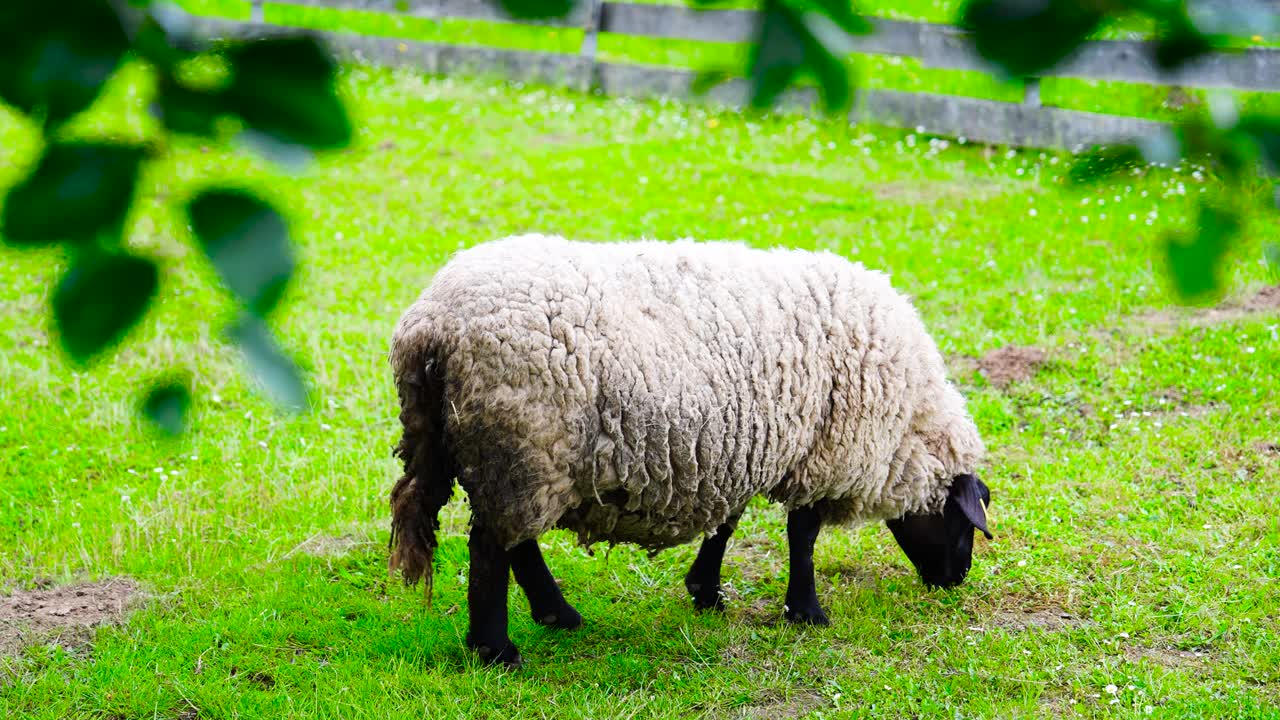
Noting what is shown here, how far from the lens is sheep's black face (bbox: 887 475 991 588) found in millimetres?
5227

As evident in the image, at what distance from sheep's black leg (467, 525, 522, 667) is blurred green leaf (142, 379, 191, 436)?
9.93 feet

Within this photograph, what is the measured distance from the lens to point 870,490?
5.03m

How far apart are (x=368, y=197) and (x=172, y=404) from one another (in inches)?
394

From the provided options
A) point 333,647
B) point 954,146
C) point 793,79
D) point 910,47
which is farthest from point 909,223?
point 793,79

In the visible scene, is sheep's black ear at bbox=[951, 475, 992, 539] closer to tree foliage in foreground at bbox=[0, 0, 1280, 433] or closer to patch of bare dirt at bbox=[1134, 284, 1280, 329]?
patch of bare dirt at bbox=[1134, 284, 1280, 329]

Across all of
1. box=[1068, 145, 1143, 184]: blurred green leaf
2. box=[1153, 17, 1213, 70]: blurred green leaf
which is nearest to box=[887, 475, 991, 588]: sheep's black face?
box=[1068, 145, 1143, 184]: blurred green leaf

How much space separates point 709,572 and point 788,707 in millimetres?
836

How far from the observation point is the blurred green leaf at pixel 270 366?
1113 millimetres

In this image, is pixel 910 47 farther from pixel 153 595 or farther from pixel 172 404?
pixel 153 595

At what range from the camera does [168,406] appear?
1461 millimetres

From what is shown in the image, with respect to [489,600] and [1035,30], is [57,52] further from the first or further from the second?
[489,600]

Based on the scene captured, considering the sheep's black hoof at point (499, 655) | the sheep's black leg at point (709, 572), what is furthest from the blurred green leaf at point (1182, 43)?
the sheep's black leg at point (709, 572)

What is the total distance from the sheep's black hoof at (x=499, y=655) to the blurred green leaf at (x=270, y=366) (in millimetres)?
3595

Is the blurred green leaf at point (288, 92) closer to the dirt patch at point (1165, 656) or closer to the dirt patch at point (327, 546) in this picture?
the dirt patch at point (1165, 656)
